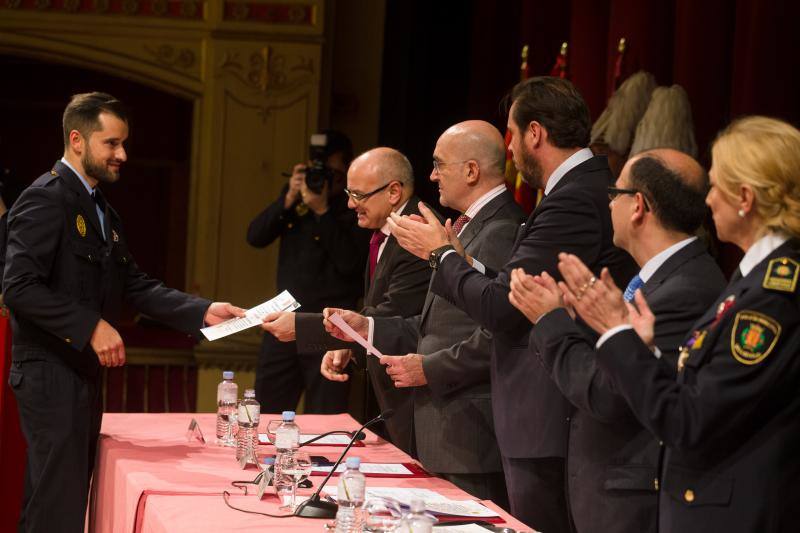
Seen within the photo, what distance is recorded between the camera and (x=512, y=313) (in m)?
2.62

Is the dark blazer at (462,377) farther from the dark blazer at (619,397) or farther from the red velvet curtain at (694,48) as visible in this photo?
the red velvet curtain at (694,48)

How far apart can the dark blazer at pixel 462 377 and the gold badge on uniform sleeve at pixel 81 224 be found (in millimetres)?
1039

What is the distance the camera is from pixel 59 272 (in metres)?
3.26

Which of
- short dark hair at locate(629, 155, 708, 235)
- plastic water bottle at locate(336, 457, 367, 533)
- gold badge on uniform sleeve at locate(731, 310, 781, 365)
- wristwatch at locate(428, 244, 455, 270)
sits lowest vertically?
plastic water bottle at locate(336, 457, 367, 533)

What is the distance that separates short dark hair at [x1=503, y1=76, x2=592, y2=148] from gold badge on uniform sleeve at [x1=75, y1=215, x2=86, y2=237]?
134 cm

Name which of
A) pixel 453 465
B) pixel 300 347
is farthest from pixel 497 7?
pixel 453 465

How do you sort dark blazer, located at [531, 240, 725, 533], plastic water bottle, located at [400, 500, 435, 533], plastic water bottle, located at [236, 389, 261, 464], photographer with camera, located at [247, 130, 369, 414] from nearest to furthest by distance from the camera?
plastic water bottle, located at [400, 500, 435, 533], dark blazer, located at [531, 240, 725, 533], plastic water bottle, located at [236, 389, 261, 464], photographer with camera, located at [247, 130, 369, 414]

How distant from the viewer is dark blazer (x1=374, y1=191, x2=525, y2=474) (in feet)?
9.65

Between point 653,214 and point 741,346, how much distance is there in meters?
0.47

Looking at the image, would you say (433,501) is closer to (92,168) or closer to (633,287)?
(633,287)

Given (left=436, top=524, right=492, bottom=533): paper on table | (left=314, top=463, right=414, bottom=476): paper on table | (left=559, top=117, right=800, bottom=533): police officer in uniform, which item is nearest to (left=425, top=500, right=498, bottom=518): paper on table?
(left=436, top=524, right=492, bottom=533): paper on table

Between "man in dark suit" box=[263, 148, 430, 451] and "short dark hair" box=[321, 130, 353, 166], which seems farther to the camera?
"short dark hair" box=[321, 130, 353, 166]

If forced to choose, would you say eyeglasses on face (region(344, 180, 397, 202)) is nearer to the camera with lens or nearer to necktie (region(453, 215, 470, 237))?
necktie (region(453, 215, 470, 237))

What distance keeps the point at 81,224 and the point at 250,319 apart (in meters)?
0.56
